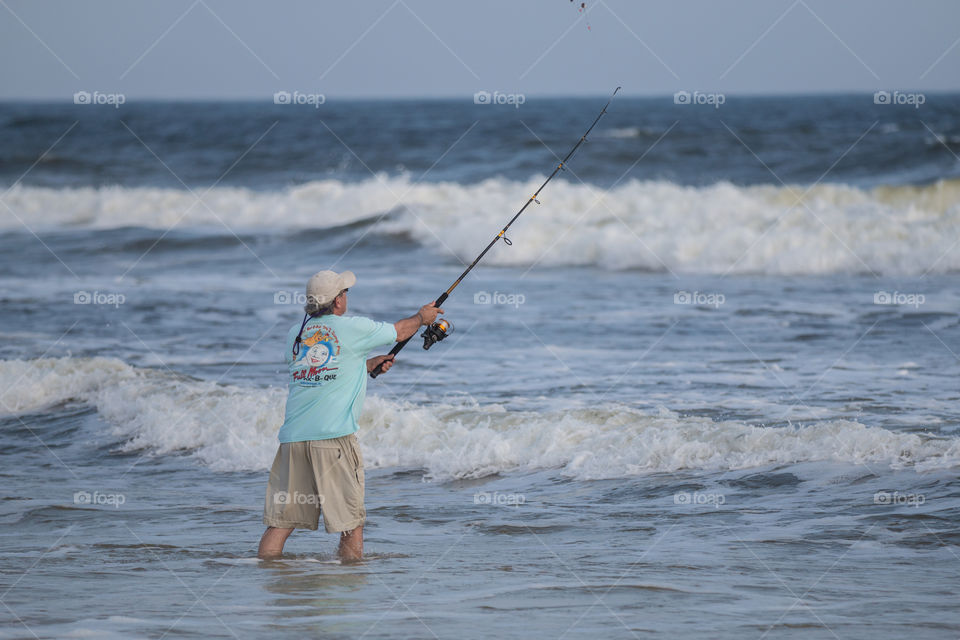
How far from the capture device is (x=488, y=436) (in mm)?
7539

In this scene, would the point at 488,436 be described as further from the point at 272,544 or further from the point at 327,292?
the point at 327,292

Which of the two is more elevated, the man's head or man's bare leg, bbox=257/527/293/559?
the man's head

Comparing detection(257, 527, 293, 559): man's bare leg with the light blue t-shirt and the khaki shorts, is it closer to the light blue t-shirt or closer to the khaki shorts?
the khaki shorts

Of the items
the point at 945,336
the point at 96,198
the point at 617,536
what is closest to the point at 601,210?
the point at 945,336

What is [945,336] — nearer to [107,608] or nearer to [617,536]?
[617,536]

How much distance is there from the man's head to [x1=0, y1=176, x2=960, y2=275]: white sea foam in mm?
11641

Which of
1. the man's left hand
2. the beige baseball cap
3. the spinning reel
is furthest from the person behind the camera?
the spinning reel

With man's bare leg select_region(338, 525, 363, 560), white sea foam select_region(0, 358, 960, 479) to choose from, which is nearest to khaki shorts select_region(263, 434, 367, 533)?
man's bare leg select_region(338, 525, 363, 560)

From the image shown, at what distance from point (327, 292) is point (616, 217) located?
1531 cm

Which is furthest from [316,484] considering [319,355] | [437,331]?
[437,331]

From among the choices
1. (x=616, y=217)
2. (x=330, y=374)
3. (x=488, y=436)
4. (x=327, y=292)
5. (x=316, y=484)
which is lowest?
(x=316, y=484)

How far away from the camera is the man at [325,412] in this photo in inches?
189

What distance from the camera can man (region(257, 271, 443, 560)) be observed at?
479 cm

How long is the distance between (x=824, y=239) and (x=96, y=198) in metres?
17.2
